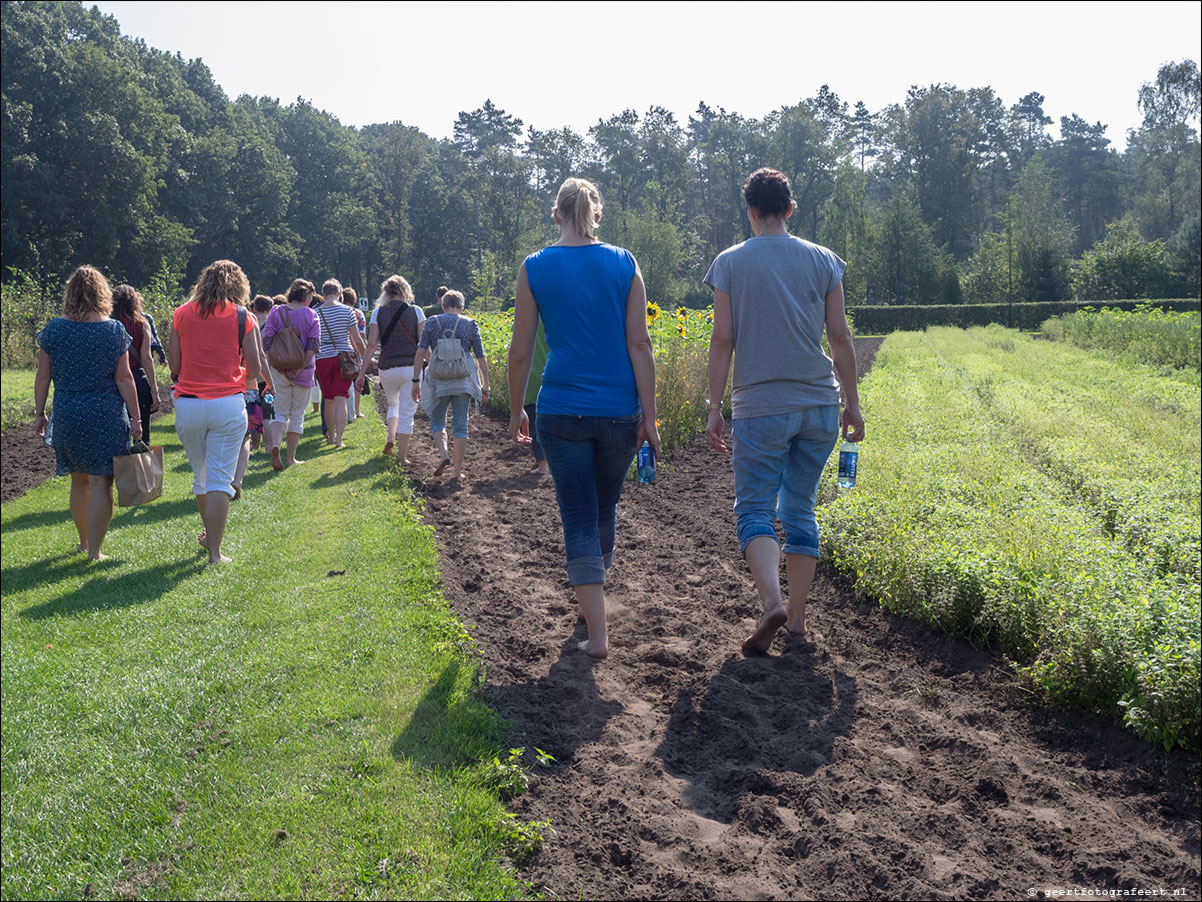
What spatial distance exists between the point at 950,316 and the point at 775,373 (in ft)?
148

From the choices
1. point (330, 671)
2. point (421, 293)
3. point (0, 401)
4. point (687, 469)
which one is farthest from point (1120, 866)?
point (421, 293)

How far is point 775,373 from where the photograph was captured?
4.22 meters

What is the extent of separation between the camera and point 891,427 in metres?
9.91

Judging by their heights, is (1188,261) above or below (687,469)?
above

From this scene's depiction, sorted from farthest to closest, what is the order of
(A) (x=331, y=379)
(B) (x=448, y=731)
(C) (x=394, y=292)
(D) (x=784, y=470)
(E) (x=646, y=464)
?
(A) (x=331, y=379) → (C) (x=394, y=292) → (E) (x=646, y=464) → (D) (x=784, y=470) → (B) (x=448, y=731)

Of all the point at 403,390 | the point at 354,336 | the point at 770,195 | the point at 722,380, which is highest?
the point at 770,195

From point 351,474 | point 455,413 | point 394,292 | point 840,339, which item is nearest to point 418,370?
point 455,413

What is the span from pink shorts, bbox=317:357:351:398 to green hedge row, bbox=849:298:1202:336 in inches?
1459

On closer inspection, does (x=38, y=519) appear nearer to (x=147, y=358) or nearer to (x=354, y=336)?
(x=147, y=358)

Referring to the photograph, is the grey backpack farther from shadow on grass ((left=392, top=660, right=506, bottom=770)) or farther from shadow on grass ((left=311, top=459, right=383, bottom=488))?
shadow on grass ((left=392, top=660, right=506, bottom=770))

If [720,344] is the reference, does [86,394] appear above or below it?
below

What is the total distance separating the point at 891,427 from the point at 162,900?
8593 millimetres

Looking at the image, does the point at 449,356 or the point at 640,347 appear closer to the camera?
the point at 640,347

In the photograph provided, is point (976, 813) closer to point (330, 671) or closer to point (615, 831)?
point (615, 831)
